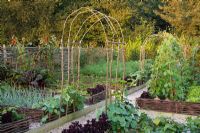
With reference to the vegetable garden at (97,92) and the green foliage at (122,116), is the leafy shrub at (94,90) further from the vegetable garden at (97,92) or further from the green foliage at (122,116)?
the green foliage at (122,116)

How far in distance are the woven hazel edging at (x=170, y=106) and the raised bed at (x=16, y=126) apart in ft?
9.94

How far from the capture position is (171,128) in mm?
5781

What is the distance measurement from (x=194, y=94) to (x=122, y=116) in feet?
9.08

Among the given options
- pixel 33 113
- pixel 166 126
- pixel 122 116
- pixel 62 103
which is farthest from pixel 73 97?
pixel 166 126

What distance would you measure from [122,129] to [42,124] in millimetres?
1328

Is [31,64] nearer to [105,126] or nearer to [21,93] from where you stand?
[21,93]

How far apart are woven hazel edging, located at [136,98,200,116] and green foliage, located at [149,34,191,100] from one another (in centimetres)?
33

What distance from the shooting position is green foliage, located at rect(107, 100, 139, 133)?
609 cm

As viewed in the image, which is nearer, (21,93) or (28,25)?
(21,93)

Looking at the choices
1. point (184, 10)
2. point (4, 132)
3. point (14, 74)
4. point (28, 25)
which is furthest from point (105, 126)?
point (184, 10)

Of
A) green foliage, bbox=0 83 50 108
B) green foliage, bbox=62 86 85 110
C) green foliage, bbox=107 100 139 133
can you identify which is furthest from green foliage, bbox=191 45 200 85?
green foliage, bbox=0 83 50 108

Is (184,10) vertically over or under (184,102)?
over

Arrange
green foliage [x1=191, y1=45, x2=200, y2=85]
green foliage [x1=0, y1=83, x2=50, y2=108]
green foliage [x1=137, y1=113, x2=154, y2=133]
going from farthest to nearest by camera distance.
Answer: green foliage [x1=191, y1=45, x2=200, y2=85]
green foliage [x1=0, y1=83, x2=50, y2=108]
green foliage [x1=137, y1=113, x2=154, y2=133]

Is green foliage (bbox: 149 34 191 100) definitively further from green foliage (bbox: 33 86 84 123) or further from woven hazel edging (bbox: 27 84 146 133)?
green foliage (bbox: 33 86 84 123)
